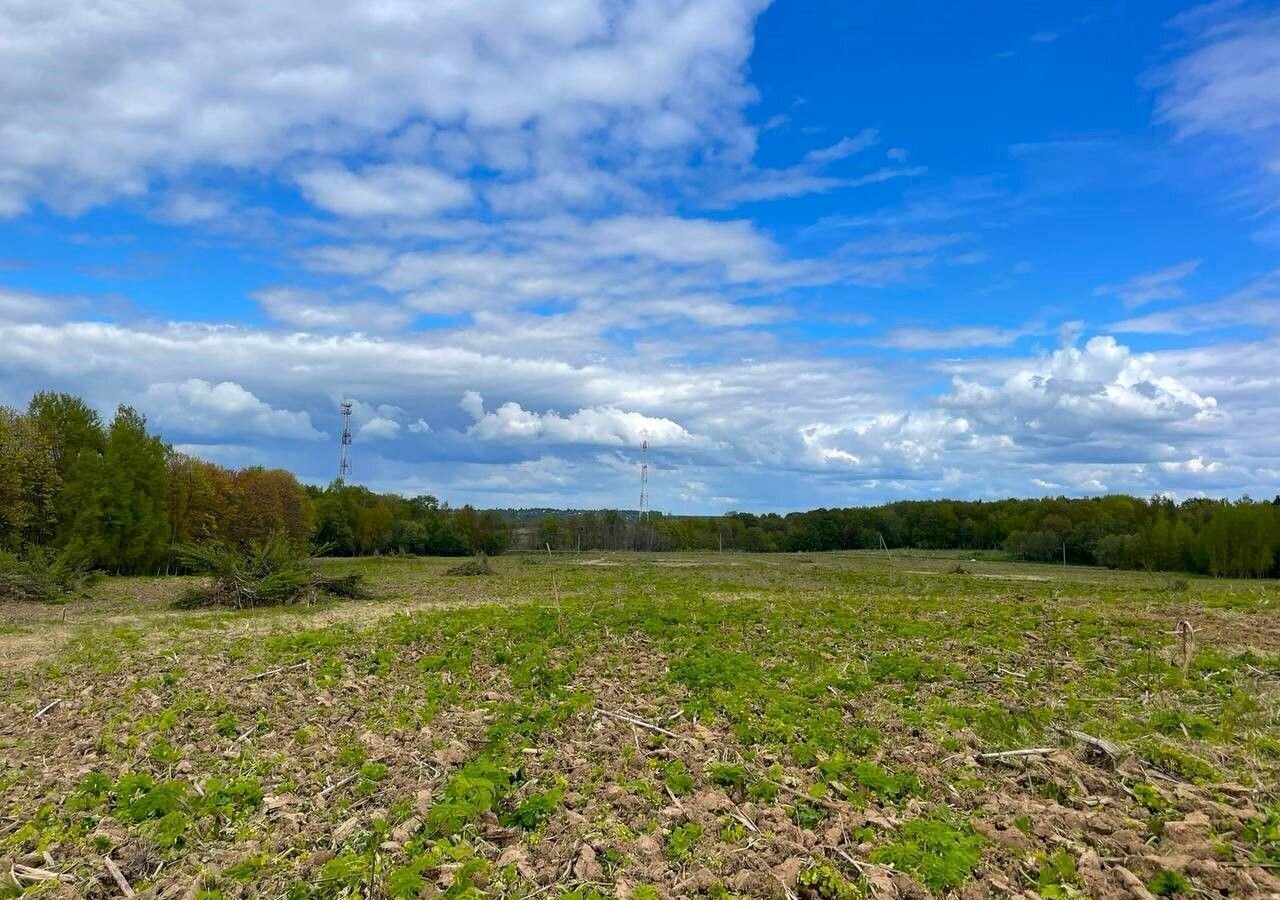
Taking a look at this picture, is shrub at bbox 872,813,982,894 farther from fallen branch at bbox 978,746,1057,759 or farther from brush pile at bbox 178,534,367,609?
brush pile at bbox 178,534,367,609

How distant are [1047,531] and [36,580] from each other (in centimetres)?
8317

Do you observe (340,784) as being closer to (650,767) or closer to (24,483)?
(650,767)

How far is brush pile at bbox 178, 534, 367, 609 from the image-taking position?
26156mm

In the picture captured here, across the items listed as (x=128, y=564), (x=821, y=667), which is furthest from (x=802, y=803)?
(x=128, y=564)

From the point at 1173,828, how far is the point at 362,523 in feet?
305

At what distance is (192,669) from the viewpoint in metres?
12.7

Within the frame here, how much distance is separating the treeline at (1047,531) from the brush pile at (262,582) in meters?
30.1

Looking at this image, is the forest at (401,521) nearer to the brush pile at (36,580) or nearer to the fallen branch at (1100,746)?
the brush pile at (36,580)

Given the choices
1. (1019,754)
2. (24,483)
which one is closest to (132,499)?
(24,483)

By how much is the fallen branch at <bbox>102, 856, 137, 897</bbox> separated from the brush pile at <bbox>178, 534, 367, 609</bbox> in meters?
21.3

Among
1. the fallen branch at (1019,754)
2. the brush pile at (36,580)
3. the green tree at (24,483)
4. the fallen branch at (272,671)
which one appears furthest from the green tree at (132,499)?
the fallen branch at (1019,754)

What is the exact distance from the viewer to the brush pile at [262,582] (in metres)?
26.2

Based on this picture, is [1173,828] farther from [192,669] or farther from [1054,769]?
[192,669]

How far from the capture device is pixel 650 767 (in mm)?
7895
